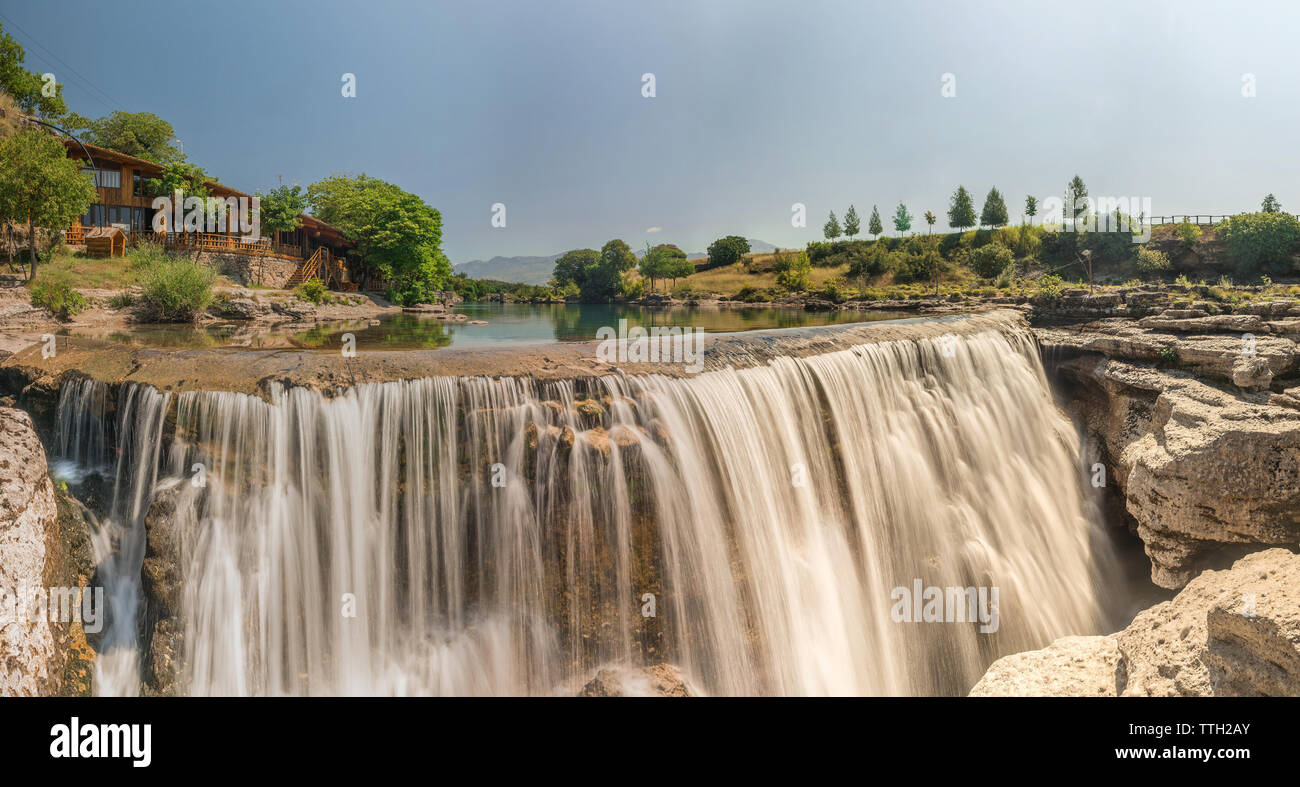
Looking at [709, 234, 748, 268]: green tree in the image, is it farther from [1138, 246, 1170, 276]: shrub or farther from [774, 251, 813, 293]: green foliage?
[1138, 246, 1170, 276]: shrub

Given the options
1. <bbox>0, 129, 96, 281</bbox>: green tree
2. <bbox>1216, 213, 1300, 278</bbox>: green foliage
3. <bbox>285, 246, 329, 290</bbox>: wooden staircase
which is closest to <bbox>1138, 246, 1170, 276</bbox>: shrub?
<bbox>1216, 213, 1300, 278</bbox>: green foliage

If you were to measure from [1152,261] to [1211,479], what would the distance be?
190 feet

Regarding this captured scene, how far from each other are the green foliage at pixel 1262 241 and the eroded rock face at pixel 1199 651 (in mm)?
59480

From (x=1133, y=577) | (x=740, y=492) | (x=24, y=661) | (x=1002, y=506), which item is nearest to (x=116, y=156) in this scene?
(x=24, y=661)

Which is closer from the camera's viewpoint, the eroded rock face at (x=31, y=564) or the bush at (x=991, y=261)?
the eroded rock face at (x=31, y=564)

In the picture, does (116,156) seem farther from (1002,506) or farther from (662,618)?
(1002,506)

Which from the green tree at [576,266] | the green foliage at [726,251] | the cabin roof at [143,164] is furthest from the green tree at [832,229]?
the cabin roof at [143,164]

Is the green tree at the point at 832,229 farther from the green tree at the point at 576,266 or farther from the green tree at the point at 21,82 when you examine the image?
the green tree at the point at 21,82

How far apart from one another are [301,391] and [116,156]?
4587 centimetres

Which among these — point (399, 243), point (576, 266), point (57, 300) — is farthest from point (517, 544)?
point (576, 266)

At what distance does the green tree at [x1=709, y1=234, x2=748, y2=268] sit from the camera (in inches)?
3831

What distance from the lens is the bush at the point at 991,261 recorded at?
53.6 metres

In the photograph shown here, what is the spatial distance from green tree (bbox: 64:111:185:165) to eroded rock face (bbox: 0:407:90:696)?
198ft

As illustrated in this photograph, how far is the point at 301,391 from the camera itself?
8.27 meters
